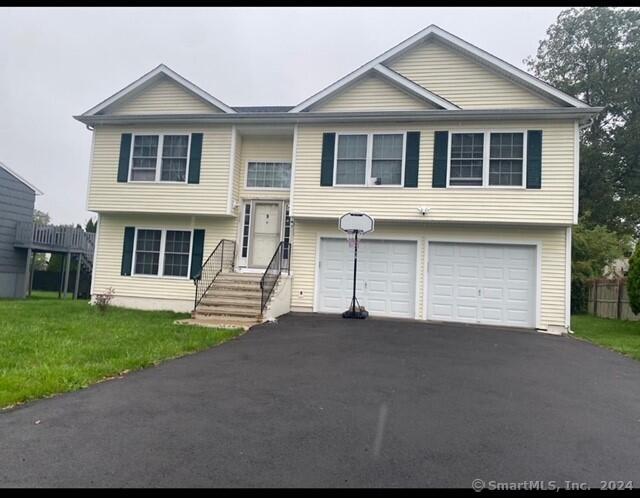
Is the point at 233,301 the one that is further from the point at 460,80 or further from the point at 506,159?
the point at 460,80

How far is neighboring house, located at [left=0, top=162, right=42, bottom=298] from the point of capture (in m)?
21.4

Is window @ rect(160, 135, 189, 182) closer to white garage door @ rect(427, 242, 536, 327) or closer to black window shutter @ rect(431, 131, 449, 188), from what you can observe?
black window shutter @ rect(431, 131, 449, 188)

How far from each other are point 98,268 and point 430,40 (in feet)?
40.2

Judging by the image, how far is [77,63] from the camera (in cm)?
2403

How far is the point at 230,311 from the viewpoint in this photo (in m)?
10.9

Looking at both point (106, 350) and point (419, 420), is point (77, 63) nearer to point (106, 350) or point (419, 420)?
point (106, 350)

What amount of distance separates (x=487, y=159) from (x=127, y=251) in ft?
35.4

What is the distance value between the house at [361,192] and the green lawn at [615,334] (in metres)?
1.01

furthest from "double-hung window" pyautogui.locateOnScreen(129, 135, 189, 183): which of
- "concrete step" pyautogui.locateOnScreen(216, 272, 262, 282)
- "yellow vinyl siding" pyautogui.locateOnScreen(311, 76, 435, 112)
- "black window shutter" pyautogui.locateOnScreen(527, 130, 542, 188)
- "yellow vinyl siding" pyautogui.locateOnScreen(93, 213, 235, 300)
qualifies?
"black window shutter" pyautogui.locateOnScreen(527, 130, 542, 188)

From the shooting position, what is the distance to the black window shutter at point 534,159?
37.6 feet

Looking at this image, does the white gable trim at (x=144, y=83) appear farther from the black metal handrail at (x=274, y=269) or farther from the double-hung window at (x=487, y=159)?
the double-hung window at (x=487, y=159)

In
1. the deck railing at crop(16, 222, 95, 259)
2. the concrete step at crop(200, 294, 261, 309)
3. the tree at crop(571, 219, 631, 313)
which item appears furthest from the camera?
the deck railing at crop(16, 222, 95, 259)

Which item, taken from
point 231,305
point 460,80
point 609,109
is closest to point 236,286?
point 231,305

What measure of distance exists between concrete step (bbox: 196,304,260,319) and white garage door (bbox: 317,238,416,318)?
2.45m
